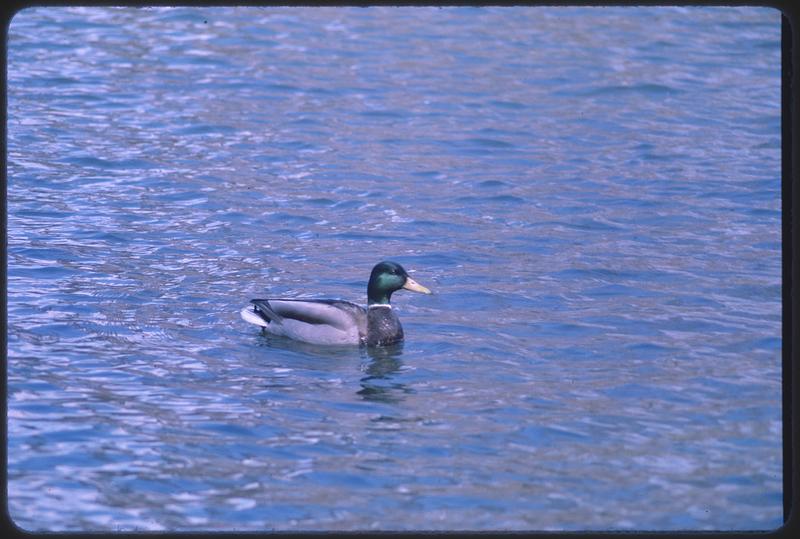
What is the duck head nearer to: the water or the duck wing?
the duck wing

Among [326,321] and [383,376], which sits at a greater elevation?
[326,321]

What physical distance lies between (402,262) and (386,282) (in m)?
1.70

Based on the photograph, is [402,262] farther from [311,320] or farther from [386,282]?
[311,320]

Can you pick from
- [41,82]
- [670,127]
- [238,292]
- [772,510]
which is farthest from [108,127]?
[772,510]

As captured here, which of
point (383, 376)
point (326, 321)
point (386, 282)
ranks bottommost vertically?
point (383, 376)

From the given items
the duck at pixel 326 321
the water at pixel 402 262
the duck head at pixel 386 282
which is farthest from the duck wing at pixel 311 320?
the duck head at pixel 386 282

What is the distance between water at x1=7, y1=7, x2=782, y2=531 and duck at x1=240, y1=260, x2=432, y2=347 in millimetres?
134

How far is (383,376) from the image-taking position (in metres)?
9.66

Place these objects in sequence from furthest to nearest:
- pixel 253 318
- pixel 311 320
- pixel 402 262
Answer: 1. pixel 402 262
2. pixel 253 318
3. pixel 311 320

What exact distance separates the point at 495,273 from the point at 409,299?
2.83ft

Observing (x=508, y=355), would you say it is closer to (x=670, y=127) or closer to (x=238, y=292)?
(x=238, y=292)

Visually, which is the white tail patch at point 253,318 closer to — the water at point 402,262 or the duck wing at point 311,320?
the duck wing at point 311,320

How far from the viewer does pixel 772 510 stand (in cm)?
762

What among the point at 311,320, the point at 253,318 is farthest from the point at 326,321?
the point at 253,318
